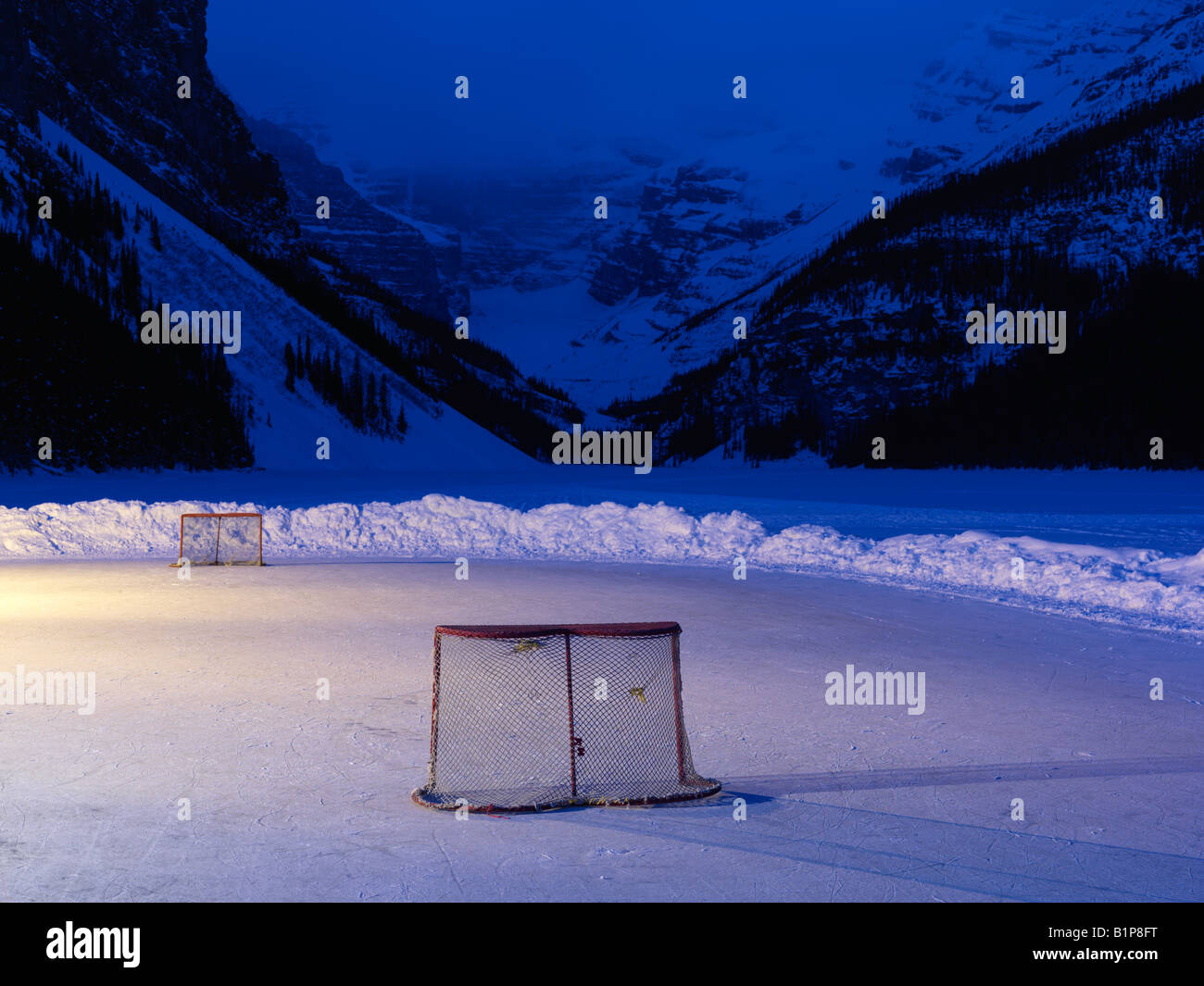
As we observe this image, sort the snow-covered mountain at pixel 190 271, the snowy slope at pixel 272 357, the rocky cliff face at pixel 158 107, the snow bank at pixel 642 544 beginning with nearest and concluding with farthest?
the snow bank at pixel 642 544
the snow-covered mountain at pixel 190 271
the snowy slope at pixel 272 357
the rocky cliff face at pixel 158 107

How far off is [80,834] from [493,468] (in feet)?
398

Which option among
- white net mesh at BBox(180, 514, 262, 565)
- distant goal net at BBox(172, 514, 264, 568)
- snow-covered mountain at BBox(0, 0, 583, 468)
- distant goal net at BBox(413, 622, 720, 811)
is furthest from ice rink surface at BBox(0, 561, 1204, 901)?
snow-covered mountain at BBox(0, 0, 583, 468)

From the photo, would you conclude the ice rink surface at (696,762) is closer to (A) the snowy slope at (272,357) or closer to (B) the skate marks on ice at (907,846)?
(B) the skate marks on ice at (907,846)

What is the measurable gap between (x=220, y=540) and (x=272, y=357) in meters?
97.0

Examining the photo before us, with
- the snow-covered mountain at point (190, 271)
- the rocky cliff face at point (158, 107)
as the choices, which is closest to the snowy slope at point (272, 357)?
the snow-covered mountain at point (190, 271)

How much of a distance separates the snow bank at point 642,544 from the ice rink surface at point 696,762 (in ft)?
12.8

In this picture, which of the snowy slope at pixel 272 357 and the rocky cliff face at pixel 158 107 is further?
the rocky cliff face at pixel 158 107

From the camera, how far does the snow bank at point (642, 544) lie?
1881 centimetres

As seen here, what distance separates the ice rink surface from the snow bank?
3.91m

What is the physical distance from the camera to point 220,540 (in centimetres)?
2716

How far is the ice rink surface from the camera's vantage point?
5984 mm

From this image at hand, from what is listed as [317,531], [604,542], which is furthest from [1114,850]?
[317,531]

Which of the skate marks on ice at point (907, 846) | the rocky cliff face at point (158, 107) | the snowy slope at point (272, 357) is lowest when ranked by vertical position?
the skate marks on ice at point (907, 846)

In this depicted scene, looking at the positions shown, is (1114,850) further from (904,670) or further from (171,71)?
(171,71)
